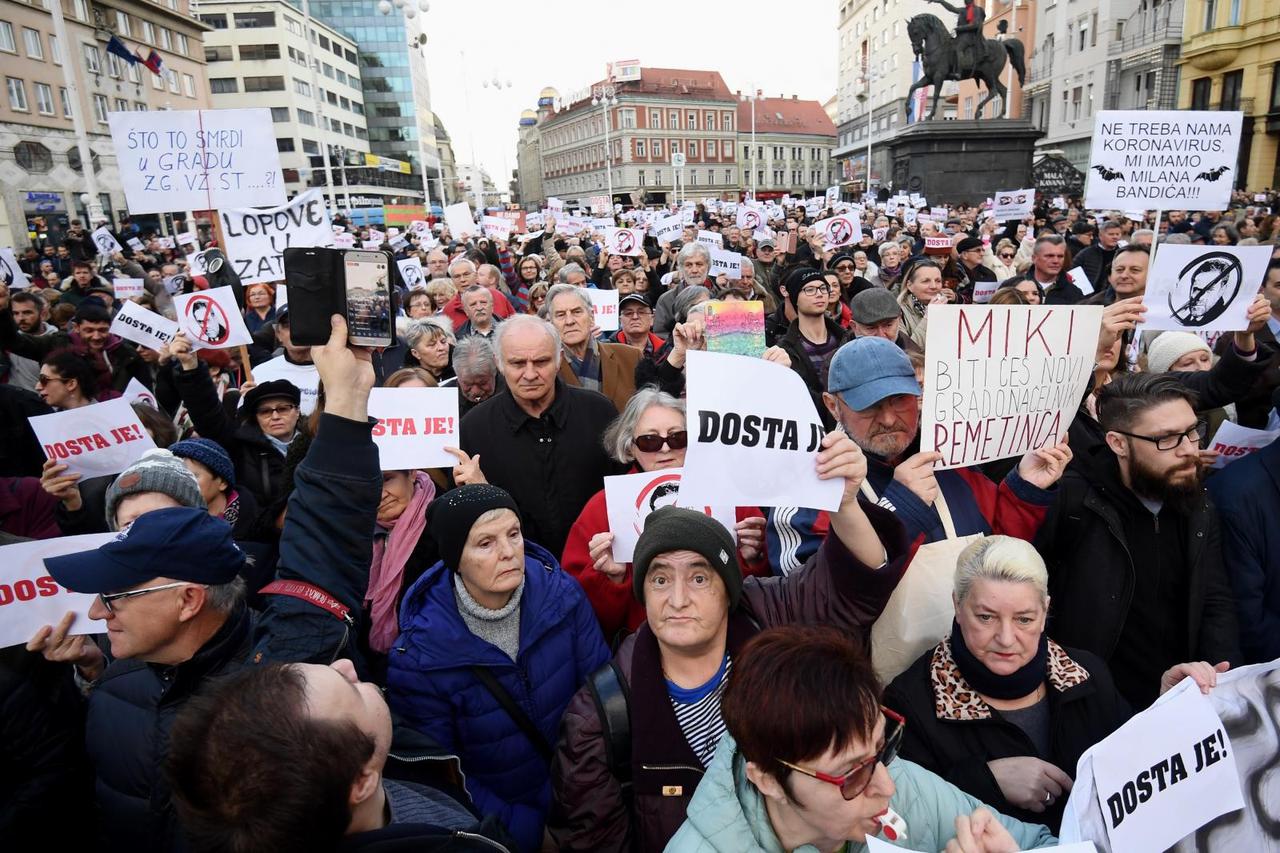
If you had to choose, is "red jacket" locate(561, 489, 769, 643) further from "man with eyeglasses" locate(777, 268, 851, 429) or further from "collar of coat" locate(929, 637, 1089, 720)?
"man with eyeglasses" locate(777, 268, 851, 429)

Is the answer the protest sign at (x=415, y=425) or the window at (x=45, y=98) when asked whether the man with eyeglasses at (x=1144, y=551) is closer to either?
the protest sign at (x=415, y=425)

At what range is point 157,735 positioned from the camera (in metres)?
1.84

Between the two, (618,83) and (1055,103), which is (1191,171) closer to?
(1055,103)

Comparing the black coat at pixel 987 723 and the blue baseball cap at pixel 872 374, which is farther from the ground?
the blue baseball cap at pixel 872 374

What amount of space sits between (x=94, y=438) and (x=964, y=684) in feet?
13.3

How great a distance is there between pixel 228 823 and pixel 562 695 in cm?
130

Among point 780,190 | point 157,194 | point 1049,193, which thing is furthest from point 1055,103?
point 157,194

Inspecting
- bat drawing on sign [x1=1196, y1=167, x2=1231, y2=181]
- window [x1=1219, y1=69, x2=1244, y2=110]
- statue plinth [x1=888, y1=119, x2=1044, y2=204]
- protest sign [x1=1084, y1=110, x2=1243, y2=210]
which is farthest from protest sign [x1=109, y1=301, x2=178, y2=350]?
window [x1=1219, y1=69, x2=1244, y2=110]

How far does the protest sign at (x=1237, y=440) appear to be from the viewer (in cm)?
308

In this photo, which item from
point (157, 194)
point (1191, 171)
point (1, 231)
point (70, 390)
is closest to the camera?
point (70, 390)

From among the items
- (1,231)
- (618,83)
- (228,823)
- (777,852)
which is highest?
(618,83)

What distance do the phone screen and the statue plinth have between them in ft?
70.1

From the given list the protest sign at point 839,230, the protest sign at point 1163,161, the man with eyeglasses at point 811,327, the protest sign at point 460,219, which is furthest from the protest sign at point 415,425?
the protest sign at point 460,219

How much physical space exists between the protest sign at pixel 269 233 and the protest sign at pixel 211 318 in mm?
1017
